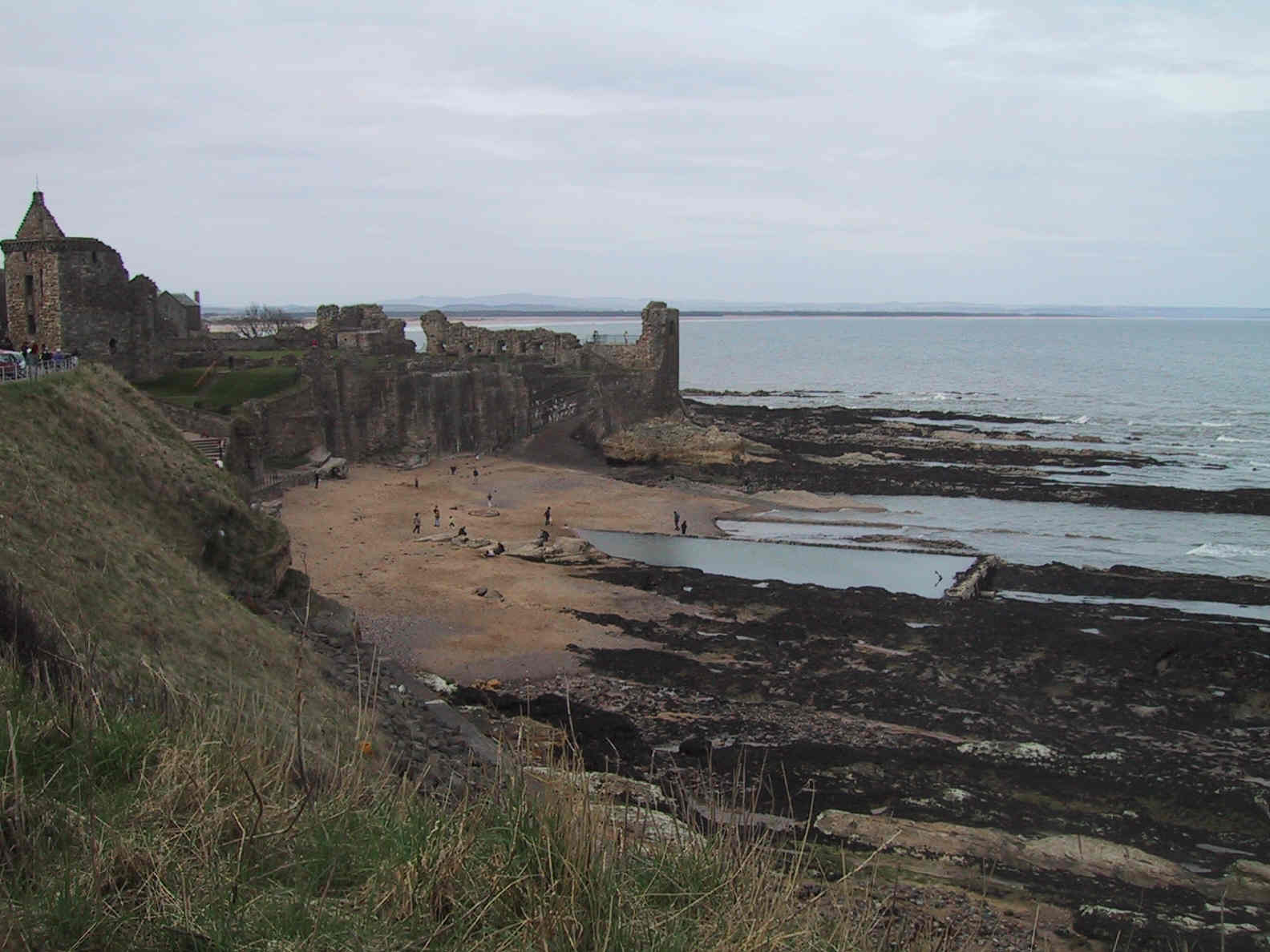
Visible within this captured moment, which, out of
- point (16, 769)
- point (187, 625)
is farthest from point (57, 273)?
point (16, 769)

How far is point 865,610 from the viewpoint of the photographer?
79.3ft

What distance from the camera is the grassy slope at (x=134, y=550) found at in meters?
9.52

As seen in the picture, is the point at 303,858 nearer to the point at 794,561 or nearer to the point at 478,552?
the point at 478,552

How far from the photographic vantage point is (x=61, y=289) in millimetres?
29406

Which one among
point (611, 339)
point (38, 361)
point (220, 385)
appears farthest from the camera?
point (611, 339)

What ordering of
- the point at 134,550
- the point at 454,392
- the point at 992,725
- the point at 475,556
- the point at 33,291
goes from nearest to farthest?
the point at 134,550 < the point at 992,725 < the point at 475,556 < the point at 33,291 < the point at 454,392

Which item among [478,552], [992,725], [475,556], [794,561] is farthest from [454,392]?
[992,725]

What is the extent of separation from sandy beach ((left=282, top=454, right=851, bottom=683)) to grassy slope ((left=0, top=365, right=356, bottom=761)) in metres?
4.29

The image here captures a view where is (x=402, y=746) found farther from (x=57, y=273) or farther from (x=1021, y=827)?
(x=57, y=273)

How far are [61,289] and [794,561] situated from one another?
69.2ft

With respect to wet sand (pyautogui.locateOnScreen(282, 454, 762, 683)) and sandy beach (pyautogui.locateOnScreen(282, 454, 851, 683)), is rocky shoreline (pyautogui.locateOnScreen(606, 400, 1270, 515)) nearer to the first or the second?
sandy beach (pyautogui.locateOnScreen(282, 454, 851, 683))

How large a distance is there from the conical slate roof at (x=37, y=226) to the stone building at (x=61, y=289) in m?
0.02

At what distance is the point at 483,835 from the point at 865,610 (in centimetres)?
2034

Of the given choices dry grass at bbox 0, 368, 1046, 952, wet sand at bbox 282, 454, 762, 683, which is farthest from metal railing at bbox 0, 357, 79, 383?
dry grass at bbox 0, 368, 1046, 952
